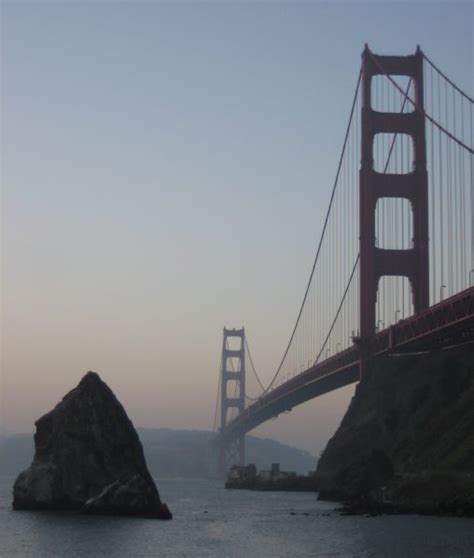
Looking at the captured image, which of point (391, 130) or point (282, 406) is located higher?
point (391, 130)

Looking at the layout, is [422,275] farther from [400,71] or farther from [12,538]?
[12,538]

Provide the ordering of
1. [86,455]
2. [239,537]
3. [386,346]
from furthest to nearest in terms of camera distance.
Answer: [386,346], [86,455], [239,537]

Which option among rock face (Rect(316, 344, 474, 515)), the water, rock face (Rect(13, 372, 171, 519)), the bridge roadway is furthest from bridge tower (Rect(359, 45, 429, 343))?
rock face (Rect(13, 372, 171, 519))

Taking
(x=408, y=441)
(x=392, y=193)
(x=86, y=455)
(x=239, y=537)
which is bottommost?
(x=239, y=537)

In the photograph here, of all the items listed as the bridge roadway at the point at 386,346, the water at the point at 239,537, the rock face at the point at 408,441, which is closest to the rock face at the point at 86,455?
the water at the point at 239,537

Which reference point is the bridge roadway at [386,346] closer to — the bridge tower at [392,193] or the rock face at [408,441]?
the rock face at [408,441]

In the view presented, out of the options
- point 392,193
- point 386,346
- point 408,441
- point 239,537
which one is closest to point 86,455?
point 239,537

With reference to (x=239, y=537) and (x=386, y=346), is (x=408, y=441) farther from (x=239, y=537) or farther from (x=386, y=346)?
(x=239, y=537)

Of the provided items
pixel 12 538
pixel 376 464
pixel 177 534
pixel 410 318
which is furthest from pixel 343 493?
pixel 12 538
